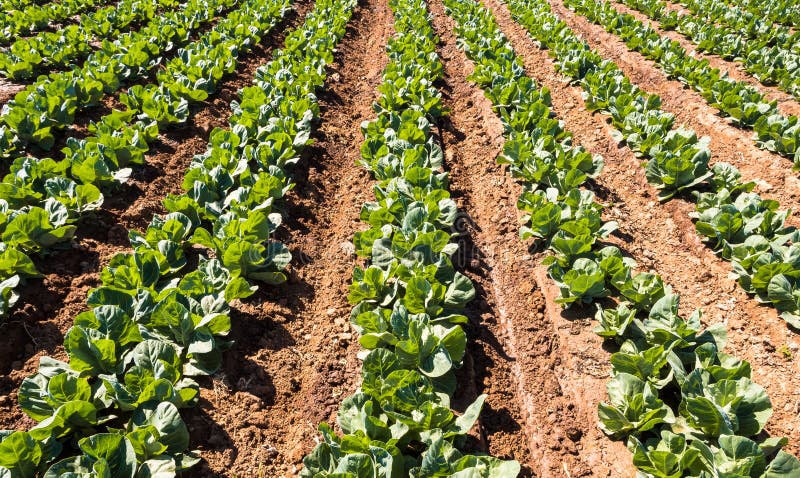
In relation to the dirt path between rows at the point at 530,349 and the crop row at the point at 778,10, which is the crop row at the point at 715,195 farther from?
the crop row at the point at 778,10

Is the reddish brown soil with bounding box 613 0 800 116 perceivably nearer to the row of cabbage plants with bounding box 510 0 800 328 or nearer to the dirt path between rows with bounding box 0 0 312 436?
the row of cabbage plants with bounding box 510 0 800 328

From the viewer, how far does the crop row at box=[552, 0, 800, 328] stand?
15.9 feet

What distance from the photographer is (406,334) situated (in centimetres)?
420

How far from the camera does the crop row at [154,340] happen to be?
3312 mm

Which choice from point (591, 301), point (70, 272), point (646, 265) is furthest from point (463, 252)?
point (70, 272)

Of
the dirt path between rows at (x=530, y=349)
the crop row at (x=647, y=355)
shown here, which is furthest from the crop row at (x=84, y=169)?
the crop row at (x=647, y=355)

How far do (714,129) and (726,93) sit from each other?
0.71m

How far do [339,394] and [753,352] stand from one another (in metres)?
3.94

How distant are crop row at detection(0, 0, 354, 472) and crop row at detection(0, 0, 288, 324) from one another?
1.01 m

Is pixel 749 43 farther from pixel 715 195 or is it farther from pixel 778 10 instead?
pixel 715 195

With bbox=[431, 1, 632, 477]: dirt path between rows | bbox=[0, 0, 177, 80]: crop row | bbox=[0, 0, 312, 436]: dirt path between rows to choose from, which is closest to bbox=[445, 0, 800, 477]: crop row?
bbox=[431, 1, 632, 477]: dirt path between rows

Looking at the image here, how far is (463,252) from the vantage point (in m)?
6.07

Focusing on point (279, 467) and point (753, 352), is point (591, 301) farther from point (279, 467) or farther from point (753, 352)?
point (279, 467)

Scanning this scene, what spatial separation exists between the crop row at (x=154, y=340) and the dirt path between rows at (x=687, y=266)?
11.3 ft
